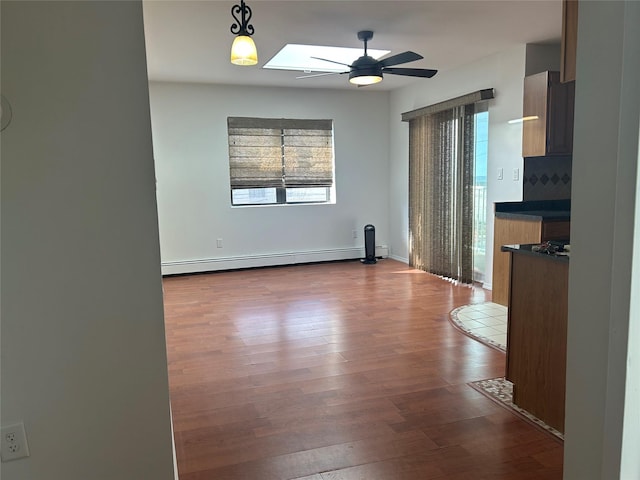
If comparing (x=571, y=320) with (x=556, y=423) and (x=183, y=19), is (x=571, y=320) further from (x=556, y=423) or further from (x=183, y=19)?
(x=183, y=19)

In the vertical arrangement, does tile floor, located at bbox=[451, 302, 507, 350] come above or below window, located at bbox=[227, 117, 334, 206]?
below

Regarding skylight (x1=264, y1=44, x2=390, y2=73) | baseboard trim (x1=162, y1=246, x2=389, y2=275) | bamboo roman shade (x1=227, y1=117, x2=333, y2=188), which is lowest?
baseboard trim (x1=162, y1=246, x2=389, y2=275)

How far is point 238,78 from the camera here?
5.82 metres

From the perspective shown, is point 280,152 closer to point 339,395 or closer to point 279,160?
point 279,160

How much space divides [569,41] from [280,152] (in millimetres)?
5046

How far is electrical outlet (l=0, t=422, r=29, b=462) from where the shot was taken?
1437mm

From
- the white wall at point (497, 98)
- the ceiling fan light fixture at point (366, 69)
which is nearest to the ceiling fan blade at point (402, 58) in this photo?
the ceiling fan light fixture at point (366, 69)

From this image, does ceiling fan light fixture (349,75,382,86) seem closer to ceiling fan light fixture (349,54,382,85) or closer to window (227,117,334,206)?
ceiling fan light fixture (349,54,382,85)

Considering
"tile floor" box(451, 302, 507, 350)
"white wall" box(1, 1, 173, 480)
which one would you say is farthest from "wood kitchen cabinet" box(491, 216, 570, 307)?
"white wall" box(1, 1, 173, 480)

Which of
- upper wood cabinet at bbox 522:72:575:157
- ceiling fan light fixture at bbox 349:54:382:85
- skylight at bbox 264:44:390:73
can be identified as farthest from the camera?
skylight at bbox 264:44:390:73

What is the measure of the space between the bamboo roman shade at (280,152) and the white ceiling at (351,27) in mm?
1234

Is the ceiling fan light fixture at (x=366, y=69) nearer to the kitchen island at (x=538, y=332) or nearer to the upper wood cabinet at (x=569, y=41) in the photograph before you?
the kitchen island at (x=538, y=332)

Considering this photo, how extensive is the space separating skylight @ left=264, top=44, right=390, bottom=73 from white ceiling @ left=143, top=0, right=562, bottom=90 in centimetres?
Answer: 26

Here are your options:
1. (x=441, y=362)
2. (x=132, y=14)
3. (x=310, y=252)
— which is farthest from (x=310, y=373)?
(x=310, y=252)
